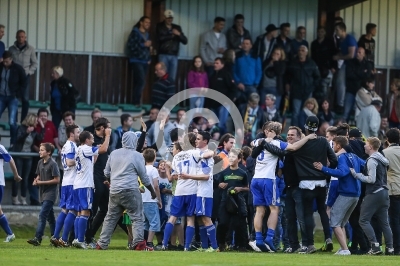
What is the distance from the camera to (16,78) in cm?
2492

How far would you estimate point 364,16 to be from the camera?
99.4 ft

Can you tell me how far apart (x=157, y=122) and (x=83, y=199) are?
5.90m

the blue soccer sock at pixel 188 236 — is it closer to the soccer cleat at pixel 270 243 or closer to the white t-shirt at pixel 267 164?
the soccer cleat at pixel 270 243

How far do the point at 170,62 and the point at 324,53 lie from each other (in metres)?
4.39

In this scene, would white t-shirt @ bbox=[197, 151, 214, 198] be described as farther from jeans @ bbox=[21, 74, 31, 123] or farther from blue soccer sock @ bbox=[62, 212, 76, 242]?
jeans @ bbox=[21, 74, 31, 123]

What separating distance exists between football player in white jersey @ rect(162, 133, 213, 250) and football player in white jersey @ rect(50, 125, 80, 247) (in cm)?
175

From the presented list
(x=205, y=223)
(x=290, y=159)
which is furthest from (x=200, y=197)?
(x=290, y=159)

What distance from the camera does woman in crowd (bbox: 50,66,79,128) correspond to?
2508 cm

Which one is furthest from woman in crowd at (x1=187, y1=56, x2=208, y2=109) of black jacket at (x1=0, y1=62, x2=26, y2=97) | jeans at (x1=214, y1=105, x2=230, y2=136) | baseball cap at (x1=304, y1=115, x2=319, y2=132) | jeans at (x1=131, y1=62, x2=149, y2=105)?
baseball cap at (x1=304, y1=115, x2=319, y2=132)

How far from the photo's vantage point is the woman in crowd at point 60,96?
82.3ft

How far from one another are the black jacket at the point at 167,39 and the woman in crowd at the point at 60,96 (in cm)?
292

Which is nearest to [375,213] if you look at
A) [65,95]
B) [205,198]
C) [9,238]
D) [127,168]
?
[205,198]

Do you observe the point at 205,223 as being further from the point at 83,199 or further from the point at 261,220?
the point at 83,199

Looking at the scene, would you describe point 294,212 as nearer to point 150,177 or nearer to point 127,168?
point 150,177
